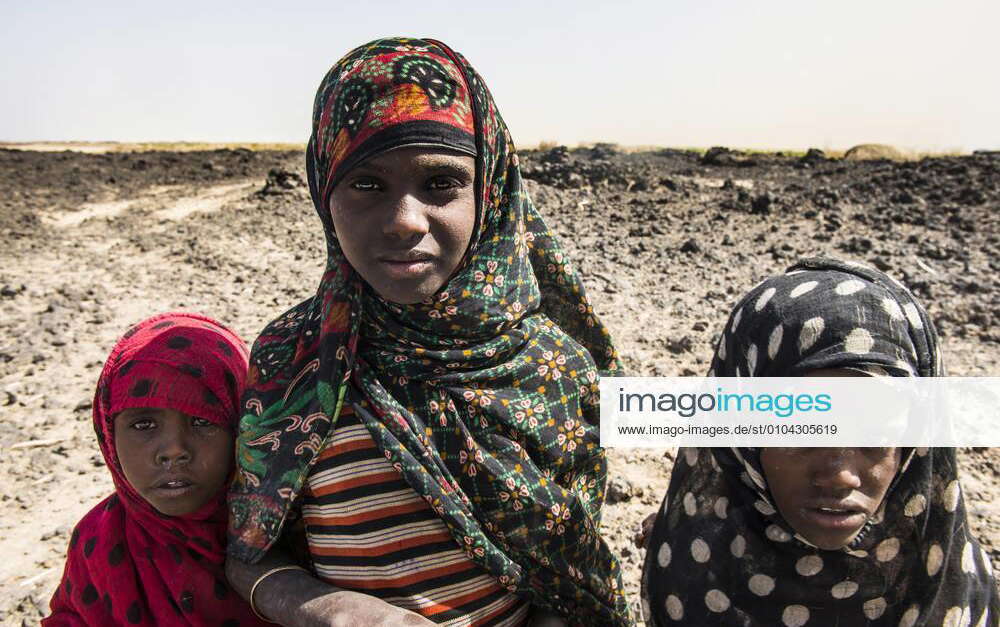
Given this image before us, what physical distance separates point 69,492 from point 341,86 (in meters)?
2.89

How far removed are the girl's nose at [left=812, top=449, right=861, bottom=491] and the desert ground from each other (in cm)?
148

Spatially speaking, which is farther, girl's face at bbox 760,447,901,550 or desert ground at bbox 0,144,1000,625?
desert ground at bbox 0,144,1000,625

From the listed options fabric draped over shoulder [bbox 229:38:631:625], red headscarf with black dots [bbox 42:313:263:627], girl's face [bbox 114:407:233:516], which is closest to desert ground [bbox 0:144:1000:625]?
red headscarf with black dots [bbox 42:313:263:627]

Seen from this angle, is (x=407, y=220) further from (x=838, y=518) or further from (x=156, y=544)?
(x=156, y=544)

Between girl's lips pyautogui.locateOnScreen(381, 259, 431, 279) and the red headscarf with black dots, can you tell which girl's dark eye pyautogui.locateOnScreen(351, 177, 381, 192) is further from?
the red headscarf with black dots

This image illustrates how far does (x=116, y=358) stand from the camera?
188 centimetres

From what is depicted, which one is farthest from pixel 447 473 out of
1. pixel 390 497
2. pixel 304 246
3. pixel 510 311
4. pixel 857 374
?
pixel 304 246

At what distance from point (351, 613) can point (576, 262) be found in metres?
4.88

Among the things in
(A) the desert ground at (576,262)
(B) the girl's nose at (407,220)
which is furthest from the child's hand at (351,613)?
(A) the desert ground at (576,262)

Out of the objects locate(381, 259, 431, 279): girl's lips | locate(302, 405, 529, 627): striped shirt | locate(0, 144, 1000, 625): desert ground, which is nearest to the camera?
locate(381, 259, 431, 279): girl's lips

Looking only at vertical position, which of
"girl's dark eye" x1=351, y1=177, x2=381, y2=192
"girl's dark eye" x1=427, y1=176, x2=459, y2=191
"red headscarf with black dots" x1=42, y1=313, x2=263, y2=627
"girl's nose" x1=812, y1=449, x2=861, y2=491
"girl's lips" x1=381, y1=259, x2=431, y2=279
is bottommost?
"red headscarf with black dots" x1=42, y1=313, x2=263, y2=627

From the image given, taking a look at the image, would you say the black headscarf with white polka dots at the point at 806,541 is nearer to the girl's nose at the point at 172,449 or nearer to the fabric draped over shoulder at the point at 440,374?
the fabric draped over shoulder at the point at 440,374

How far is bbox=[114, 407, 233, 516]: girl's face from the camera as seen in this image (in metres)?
1.76

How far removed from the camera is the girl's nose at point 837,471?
136 cm
